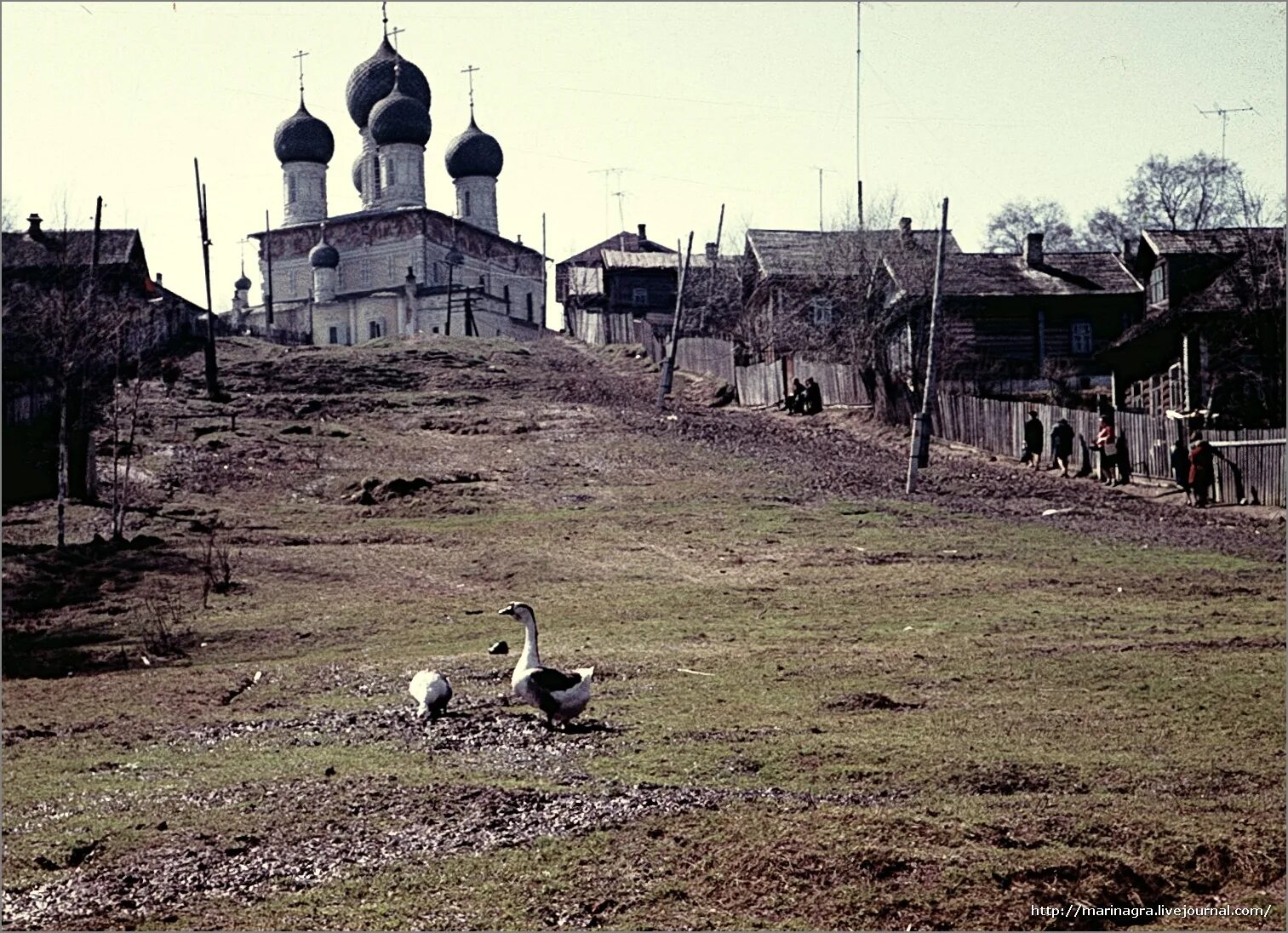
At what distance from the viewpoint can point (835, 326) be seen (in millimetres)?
64875

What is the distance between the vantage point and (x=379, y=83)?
320ft

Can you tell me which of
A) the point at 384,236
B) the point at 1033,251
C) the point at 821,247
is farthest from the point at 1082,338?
the point at 384,236

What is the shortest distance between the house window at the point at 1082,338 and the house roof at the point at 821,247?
17.2ft

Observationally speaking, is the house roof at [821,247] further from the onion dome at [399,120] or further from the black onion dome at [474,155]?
the black onion dome at [474,155]

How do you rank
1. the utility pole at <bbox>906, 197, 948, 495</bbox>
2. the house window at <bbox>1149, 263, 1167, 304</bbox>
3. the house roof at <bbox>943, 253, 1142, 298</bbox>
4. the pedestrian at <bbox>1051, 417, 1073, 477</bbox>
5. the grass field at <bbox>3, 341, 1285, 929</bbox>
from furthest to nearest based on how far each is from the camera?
1. the house roof at <bbox>943, 253, 1142, 298</bbox>
2. the house window at <bbox>1149, 263, 1167, 304</bbox>
3. the pedestrian at <bbox>1051, 417, 1073, 477</bbox>
4. the utility pole at <bbox>906, 197, 948, 495</bbox>
5. the grass field at <bbox>3, 341, 1285, 929</bbox>

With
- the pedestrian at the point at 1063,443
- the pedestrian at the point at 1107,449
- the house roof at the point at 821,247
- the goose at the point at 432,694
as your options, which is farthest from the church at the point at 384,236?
the goose at the point at 432,694

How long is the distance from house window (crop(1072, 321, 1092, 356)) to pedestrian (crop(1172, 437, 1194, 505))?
2465cm

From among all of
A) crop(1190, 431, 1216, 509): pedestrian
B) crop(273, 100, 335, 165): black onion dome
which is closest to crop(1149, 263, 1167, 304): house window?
crop(1190, 431, 1216, 509): pedestrian

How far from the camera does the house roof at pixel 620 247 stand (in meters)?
110

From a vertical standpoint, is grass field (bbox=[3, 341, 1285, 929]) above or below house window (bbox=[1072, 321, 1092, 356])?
below

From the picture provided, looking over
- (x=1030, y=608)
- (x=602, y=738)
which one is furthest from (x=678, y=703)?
(x=1030, y=608)

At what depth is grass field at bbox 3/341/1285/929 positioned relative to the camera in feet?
34.2

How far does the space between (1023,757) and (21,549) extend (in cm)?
2062

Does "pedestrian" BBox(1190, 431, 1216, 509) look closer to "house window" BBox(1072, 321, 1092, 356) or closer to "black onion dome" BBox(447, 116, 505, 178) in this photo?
"house window" BBox(1072, 321, 1092, 356)
